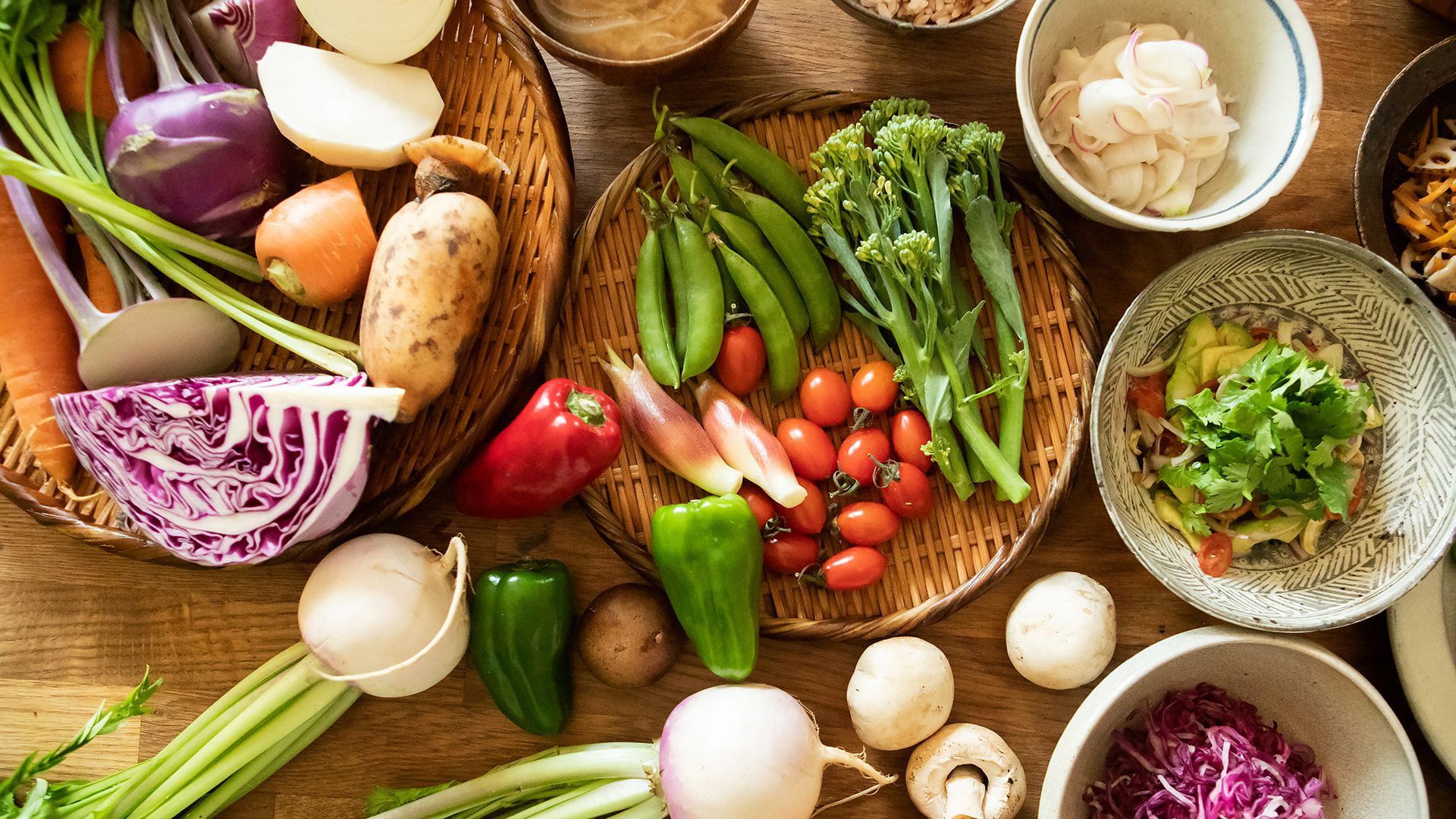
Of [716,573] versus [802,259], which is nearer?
[716,573]

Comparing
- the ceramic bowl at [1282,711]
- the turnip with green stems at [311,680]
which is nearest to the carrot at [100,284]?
the turnip with green stems at [311,680]

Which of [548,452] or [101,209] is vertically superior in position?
[101,209]

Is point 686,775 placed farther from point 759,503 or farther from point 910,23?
Result: point 910,23

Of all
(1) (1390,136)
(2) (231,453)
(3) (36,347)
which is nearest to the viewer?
(2) (231,453)

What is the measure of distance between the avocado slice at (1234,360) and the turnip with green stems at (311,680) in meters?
1.11

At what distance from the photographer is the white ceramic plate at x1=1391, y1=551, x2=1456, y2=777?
131 cm

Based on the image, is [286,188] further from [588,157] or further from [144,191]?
[588,157]

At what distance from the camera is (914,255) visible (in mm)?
1275

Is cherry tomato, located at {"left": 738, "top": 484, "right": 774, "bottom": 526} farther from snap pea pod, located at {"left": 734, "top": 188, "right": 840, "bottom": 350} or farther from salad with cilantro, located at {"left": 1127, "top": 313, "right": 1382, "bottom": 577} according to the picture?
salad with cilantro, located at {"left": 1127, "top": 313, "right": 1382, "bottom": 577}

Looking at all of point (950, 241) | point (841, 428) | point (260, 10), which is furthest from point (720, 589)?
point (260, 10)

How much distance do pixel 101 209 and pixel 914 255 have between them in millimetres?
1059

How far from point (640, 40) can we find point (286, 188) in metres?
0.54

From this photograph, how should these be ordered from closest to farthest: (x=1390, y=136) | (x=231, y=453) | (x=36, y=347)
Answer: (x=231, y=453), (x=36, y=347), (x=1390, y=136)

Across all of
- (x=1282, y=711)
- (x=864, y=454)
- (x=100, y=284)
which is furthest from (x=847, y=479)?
(x=100, y=284)
